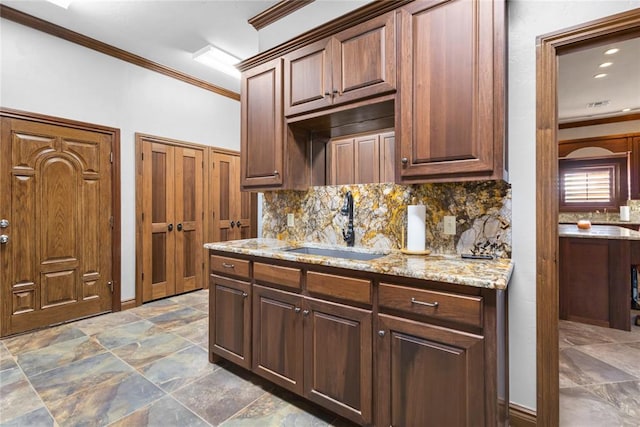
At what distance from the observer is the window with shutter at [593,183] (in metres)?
5.74

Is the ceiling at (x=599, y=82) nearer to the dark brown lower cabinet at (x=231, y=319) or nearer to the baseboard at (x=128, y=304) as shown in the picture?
the dark brown lower cabinet at (x=231, y=319)

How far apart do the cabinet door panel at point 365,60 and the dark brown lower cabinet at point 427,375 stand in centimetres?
133

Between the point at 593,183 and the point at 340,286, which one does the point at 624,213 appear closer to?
the point at 593,183

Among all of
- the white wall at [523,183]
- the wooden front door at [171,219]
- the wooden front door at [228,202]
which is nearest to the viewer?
the white wall at [523,183]

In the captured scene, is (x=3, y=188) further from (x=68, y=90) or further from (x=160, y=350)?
(x=160, y=350)

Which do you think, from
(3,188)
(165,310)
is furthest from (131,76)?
(165,310)

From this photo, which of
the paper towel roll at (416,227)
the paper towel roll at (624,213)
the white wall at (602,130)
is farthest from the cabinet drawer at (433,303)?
the white wall at (602,130)

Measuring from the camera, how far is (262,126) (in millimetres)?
2480

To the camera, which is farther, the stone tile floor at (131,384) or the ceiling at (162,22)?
the ceiling at (162,22)

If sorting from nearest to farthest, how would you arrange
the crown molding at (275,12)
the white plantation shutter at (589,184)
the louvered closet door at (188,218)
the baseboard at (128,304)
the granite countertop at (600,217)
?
the crown molding at (275,12)
the baseboard at (128,304)
the louvered closet door at (188,218)
the granite countertop at (600,217)
the white plantation shutter at (589,184)

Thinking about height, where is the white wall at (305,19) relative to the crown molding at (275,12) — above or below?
below

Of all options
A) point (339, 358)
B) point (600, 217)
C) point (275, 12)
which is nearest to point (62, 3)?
point (275, 12)

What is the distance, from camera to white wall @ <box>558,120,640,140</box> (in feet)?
18.5

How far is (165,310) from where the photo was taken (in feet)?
12.1
